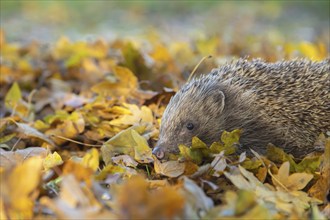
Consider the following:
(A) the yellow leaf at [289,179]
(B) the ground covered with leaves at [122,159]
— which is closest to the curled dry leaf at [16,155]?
(B) the ground covered with leaves at [122,159]

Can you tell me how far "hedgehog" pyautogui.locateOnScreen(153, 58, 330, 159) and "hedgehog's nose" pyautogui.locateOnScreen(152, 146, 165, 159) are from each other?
0.06 meters

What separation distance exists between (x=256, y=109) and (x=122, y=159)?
1.07 m

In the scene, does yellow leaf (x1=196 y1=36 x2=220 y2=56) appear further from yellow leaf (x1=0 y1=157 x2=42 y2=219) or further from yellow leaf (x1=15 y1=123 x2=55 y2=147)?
yellow leaf (x1=0 y1=157 x2=42 y2=219)

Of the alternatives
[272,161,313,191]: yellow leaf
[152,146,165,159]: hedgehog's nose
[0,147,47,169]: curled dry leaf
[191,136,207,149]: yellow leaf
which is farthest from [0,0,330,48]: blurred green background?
[272,161,313,191]: yellow leaf

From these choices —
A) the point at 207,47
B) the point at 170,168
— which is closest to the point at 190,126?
the point at 170,168

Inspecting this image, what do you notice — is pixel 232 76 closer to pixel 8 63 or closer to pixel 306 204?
pixel 306 204

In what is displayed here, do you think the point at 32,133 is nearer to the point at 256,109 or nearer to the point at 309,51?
the point at 256,109

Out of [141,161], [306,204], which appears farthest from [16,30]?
[306,204]

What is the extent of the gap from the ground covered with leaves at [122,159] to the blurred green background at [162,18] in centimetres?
519

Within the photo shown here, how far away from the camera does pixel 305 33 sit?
45.0 feet

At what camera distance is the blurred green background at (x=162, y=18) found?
1333 centimetres

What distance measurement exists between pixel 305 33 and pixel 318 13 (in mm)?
4163

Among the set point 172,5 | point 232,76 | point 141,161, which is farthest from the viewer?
point 172,5

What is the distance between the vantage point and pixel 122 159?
12.6 ft
